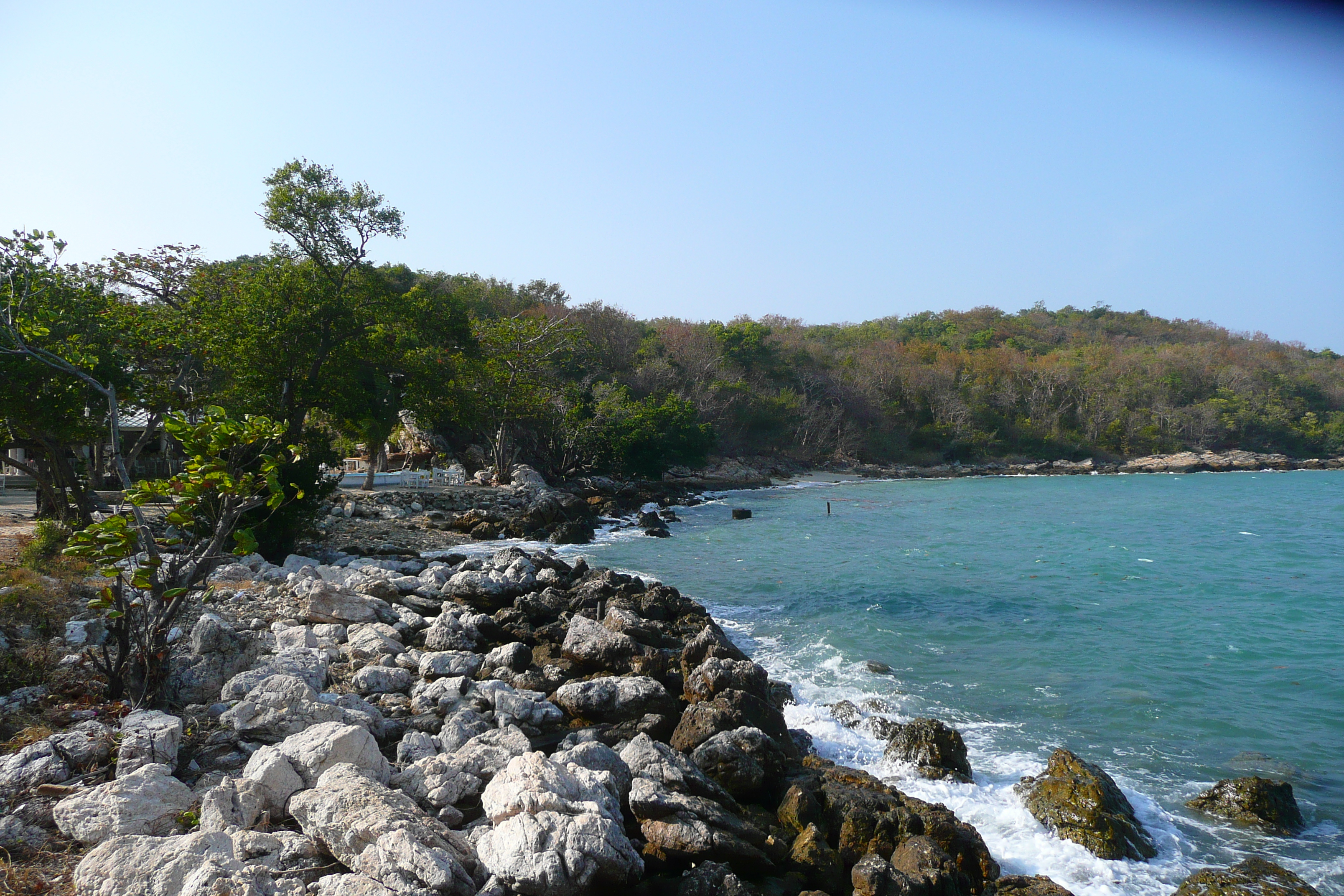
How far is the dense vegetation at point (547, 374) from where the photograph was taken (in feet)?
46.3

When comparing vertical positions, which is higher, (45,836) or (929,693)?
(45,836)

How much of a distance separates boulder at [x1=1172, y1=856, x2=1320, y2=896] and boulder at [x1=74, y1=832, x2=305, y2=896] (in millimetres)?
6047

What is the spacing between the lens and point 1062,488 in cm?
4891

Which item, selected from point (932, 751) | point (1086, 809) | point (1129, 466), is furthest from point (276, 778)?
point (1129, 466)

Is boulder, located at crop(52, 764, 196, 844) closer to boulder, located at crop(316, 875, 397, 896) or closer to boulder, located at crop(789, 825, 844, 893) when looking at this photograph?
boulder, located at crop(316, 875, 397, 896)

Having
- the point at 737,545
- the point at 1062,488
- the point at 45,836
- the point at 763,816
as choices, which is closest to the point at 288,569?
the point at 45,836

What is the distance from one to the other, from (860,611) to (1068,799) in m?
7.94

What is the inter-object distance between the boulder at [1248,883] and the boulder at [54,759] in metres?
7.75

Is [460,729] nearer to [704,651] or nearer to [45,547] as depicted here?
[704,651]

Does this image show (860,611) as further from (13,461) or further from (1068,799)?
(13,461)

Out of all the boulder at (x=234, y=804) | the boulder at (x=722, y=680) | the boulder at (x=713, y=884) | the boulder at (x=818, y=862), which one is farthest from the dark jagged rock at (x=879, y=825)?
the boulder at (x=234, y=804)

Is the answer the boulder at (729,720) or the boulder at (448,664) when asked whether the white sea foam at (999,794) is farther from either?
the boulder at (448,664)

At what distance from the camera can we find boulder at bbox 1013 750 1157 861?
614 cm

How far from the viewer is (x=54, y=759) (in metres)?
5.01
